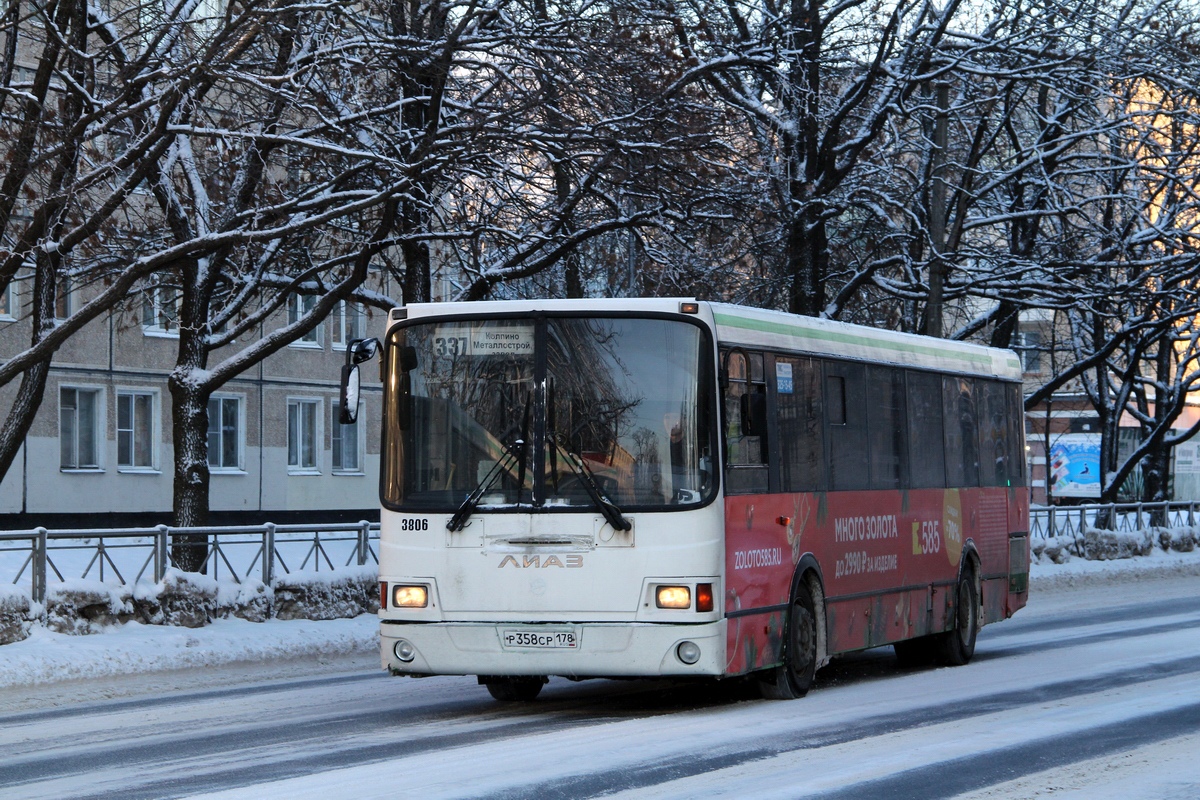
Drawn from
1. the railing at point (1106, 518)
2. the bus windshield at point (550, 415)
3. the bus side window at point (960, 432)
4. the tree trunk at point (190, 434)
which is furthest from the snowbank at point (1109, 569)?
the bus windshield at point (550, 415)

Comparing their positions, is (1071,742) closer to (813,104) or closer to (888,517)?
(888,517)

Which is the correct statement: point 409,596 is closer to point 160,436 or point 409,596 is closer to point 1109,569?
point 1109,569

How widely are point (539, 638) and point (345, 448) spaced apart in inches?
1559

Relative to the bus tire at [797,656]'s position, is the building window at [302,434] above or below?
above

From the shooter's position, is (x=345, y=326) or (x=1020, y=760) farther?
(x=345, y=326)

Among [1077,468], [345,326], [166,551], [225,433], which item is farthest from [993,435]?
[1077,468]

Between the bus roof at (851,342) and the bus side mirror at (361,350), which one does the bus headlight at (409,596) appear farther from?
the bus roof at (851,342)

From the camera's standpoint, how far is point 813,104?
2655cm

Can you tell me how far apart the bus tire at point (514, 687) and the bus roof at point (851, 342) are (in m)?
2.93

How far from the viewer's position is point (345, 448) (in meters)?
50.7

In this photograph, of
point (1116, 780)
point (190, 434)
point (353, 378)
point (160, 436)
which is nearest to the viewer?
point (1116, 780)

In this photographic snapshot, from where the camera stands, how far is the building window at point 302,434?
48.6 metres

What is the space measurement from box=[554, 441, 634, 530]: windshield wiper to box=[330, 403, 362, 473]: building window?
38872 mm

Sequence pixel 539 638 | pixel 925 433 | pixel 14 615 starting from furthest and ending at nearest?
pixel 14 615 → pixel 925 433 → pixel 539 638
